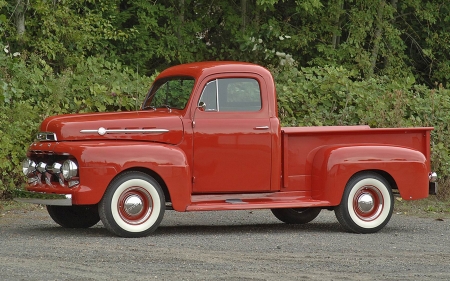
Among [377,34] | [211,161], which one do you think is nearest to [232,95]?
[211,161]

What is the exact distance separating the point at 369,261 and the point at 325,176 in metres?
2.35

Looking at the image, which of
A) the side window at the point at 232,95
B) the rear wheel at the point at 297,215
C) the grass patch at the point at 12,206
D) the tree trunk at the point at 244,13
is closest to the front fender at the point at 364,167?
the side window at the point at 232,95

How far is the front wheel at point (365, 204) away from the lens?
11.4 meters

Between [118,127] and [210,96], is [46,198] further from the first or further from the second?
[210,96]

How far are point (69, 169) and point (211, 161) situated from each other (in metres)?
1.60

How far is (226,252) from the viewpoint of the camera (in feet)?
31.2

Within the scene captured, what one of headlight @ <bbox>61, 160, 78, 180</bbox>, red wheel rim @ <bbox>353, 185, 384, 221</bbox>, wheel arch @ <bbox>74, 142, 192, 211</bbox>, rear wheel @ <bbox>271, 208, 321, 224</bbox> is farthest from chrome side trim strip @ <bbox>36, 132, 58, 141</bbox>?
red wheel rim @ <bbox>353, 185, 384, 221</bbox>

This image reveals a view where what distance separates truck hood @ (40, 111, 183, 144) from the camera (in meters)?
10.7

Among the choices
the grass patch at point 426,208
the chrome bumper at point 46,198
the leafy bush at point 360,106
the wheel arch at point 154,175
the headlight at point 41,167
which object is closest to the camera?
the chrome bumper at point 46,198

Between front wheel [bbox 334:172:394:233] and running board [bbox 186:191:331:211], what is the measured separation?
0.27 meters

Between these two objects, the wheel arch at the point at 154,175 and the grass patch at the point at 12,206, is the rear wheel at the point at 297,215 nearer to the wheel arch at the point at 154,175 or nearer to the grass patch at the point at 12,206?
the wheel arch at the point at 154,175

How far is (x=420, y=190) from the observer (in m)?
11.7

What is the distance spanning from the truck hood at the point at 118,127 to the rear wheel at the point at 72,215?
1136 mm

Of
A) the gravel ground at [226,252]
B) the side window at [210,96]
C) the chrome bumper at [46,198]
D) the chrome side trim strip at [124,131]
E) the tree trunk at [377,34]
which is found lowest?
the gravel ground at [226,252]
